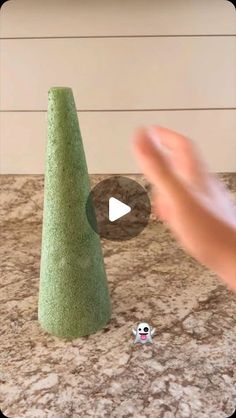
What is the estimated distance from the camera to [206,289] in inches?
22.7

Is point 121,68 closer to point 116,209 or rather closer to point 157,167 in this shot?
point 116,209

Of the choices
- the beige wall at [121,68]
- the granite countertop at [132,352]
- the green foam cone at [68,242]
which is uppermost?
the beige wall at [121,68]

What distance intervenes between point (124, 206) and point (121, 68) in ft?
0.73

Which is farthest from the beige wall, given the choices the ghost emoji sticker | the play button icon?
the ghost emoji sticker

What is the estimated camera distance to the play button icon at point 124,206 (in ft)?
2.17

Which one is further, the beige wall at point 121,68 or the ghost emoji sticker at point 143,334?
the beige wall at point 121,68

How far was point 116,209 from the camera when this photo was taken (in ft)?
2.17

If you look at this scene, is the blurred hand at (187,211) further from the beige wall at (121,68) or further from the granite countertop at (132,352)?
the beige wall at (121,68)

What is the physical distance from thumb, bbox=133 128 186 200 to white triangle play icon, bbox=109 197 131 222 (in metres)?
0.36

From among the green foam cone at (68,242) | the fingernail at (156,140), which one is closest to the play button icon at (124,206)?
the green foam cone at (68,242)

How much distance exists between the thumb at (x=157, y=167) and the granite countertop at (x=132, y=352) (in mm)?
239

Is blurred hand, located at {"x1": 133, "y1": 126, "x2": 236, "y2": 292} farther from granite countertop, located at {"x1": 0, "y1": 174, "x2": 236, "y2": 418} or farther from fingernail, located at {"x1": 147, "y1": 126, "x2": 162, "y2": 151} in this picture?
granite countertop, located at {"x1": 0, "y1": 174, "x2": 236, "y2": 418}

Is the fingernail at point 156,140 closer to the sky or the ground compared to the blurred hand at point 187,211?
closer to the sky

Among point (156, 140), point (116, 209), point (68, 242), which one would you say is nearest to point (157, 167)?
point (156, 140)
